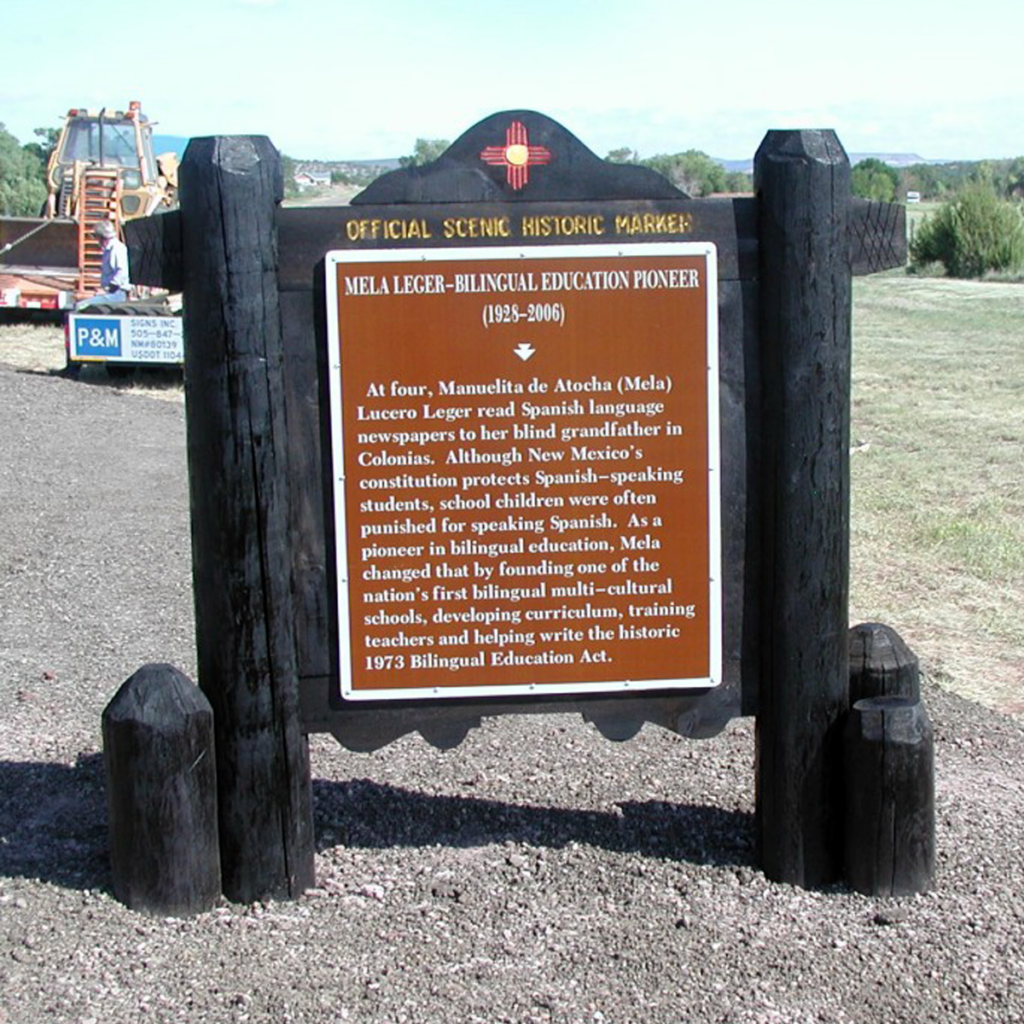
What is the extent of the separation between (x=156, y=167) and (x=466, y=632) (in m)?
22.0

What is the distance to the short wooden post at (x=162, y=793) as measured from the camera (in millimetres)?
3637

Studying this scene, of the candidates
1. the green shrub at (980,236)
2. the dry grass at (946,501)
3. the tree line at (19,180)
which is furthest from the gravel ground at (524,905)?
the tree line at (19,180)

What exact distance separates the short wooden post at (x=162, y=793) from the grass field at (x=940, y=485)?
318cm

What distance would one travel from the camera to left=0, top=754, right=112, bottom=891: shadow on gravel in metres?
4.01

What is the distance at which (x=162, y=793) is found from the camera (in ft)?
12.0

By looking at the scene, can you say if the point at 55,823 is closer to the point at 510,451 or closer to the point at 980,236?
the point at 510,451

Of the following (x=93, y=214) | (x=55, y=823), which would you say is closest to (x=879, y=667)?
(x=55, y=823)

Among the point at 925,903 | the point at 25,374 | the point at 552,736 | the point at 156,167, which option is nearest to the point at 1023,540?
the point at 552,736

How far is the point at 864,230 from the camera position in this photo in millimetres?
3672

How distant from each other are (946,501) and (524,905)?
21.5 feet

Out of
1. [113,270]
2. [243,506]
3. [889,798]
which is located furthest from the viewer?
[113,270]

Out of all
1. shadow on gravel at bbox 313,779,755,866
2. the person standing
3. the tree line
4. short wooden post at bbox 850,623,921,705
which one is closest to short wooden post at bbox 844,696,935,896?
short wooden post at bbox 850,623,921,705

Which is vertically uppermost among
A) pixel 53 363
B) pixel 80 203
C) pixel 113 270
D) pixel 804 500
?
pixel 80 203

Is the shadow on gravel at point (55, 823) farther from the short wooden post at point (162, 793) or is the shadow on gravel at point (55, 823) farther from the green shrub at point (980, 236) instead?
the green shrub at point (980, 236)
